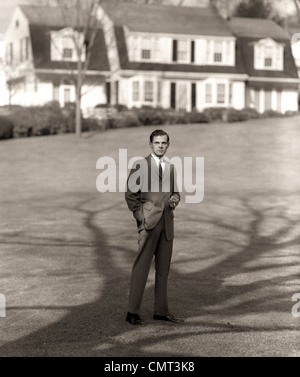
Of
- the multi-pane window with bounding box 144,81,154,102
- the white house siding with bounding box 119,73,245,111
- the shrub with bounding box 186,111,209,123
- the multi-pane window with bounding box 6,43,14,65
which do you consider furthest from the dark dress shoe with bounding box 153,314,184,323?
the multi-pane window with bounding box 6,43,14,65

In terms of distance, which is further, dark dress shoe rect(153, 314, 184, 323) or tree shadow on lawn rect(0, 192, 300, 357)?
dark dress shoe rect(153, 314, 184, 323)

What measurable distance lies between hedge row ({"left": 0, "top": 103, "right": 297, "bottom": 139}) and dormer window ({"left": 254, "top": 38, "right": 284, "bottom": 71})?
11.7 m

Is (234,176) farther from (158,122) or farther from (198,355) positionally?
(198,355)

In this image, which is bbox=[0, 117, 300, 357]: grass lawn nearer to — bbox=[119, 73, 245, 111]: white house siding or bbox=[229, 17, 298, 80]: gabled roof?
bbox=[119, 73, 245, 111]: white house siding

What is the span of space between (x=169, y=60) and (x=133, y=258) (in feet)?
130

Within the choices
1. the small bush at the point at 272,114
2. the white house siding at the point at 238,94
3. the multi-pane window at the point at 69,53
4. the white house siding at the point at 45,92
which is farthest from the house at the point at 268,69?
the white house siding at the point at 45,92

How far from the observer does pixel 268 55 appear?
56.0m

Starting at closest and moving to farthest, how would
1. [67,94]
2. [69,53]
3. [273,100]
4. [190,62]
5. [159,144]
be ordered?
[159,144], [67,94], [69,53], [190,62], [273,100]

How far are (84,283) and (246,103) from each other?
43932 mm

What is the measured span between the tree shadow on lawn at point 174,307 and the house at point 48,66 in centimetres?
3601

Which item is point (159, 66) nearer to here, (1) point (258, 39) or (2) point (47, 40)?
(2) point (47, 40)

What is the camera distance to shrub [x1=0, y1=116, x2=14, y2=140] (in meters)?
36.3

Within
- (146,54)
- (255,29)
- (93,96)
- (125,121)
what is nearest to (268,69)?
(255,29)

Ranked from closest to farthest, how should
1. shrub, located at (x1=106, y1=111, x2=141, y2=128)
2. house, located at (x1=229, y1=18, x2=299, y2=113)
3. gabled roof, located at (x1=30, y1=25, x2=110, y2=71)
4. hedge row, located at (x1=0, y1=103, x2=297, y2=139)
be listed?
hedge row, located at (x1=0, y1=103, x2=297, y2=139)
shrub, located at (x1=106, y1=111, x2=141, y2=128)
gabled roof, located at (x1=30, y1=25, x2=110, y2=71)
house, located at (x1=229, y1=18, x2=299, y2=113)
